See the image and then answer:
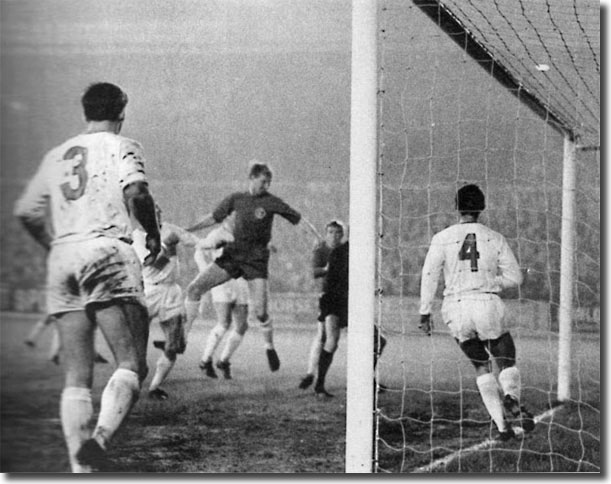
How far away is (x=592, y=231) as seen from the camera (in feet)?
11.4

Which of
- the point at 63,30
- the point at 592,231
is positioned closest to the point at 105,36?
the point at 63,30

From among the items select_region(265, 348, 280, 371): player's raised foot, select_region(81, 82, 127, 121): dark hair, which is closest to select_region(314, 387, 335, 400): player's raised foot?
select_region(265, 348, 280, 371): player's raised foot

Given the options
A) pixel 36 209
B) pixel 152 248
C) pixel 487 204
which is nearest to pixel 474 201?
pixel 487 204

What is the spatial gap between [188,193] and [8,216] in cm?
77

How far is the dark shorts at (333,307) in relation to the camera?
3332mm

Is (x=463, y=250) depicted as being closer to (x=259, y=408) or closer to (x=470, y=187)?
(x=470, y=187)

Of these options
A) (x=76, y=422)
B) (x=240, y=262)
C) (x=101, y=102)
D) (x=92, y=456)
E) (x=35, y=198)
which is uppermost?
(x=101, y=102)

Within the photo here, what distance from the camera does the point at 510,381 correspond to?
134 inches

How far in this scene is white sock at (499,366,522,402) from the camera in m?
3.39

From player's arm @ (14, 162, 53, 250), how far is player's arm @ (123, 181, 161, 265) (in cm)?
34

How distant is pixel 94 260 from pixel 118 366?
458 mm

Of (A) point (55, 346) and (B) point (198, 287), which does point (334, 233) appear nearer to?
(B) point (198, 287)

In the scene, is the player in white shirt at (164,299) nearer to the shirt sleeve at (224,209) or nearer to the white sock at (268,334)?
the shirt sleeve at (224,209)

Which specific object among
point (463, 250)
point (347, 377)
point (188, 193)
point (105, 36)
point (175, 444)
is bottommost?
point (175, 444)
